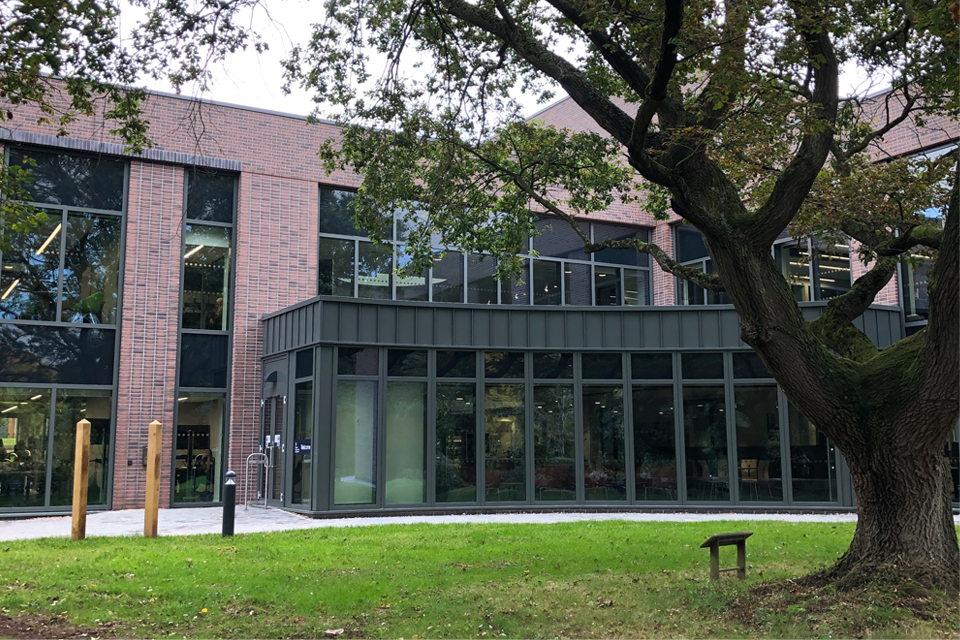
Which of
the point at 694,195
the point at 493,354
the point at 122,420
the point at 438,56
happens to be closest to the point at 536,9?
the point at 438,56

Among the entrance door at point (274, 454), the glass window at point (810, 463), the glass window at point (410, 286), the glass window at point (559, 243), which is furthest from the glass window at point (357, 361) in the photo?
the glass window at point (810, 463)

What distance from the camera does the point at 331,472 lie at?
1600cm

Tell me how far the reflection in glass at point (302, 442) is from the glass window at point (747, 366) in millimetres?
8578

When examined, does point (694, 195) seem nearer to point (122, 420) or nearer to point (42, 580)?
point (42, 580)

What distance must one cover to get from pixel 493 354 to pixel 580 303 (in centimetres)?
433

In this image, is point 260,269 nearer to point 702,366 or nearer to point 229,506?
point 229,506

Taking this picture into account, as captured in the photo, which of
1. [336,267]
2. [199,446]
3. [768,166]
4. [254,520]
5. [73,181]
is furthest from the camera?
[336,267]

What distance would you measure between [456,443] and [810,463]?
23.1ft

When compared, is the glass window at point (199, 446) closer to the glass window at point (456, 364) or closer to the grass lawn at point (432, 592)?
the glass window at point (456, 364)

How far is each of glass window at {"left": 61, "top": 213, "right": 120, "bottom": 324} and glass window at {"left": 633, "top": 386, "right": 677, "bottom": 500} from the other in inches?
432

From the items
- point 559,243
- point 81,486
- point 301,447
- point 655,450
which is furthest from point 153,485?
point 559,243

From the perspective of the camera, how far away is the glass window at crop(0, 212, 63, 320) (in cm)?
1645

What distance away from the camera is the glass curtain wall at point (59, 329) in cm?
1625

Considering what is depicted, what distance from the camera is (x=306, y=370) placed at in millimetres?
16703
